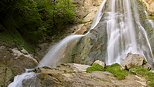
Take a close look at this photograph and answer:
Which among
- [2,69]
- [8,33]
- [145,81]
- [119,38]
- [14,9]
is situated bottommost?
[145,81]

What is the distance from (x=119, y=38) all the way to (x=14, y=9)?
6.51m

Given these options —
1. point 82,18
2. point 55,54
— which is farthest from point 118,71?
point 82,18

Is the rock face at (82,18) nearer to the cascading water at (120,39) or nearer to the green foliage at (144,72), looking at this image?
the cascading water at (120,39)

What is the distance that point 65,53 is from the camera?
12906 mm

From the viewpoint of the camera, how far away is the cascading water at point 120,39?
470 inches

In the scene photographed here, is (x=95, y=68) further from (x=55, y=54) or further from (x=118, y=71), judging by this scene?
(x=55, y=54)

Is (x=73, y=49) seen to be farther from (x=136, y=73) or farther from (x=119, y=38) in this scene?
(x=136, y=73)

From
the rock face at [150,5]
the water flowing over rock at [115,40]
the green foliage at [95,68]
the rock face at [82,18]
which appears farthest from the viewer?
the rock face at [150,5]

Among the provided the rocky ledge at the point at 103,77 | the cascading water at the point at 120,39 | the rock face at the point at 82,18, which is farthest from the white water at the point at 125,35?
the rocky ledge at the point at 103,77

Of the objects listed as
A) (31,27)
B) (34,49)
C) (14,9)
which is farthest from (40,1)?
(14,9)

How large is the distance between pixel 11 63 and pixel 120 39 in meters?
6.71

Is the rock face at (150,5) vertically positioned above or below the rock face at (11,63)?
above

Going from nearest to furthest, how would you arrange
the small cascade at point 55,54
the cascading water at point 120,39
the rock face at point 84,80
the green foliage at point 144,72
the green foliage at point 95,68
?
1. the rock face at point 84,80
2. the green foliage at point 144,72
3. the green foliage at point 95,68
4. the cascading water at point 120,39
5. the small cascade at point 55,54

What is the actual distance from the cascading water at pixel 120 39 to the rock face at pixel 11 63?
1.83m
